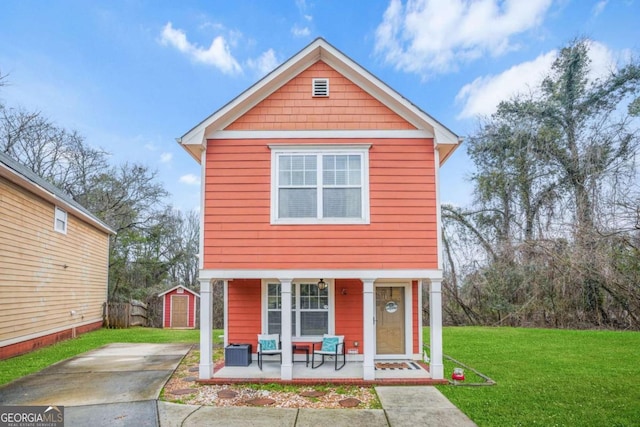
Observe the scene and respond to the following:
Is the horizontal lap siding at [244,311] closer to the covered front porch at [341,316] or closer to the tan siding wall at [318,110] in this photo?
the covered front porch at [341,316]

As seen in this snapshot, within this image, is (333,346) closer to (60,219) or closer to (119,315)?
(60,219)

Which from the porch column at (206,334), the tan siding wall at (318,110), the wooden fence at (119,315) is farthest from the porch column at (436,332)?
the wooden fence at (119,315)

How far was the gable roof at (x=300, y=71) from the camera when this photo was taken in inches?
307

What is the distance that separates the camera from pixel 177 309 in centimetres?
1908

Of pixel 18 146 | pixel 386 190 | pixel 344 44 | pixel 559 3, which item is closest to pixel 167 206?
pixel 18 146

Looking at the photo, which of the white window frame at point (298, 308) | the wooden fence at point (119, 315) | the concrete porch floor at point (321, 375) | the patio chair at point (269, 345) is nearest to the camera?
the concrete porch floor at point (321, 375)

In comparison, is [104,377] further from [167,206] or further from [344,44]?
[167,206]

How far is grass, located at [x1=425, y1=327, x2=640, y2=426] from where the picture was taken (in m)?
5.48

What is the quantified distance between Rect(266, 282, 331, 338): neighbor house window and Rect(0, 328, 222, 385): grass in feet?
15.9

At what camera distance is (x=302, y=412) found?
5.73 metres

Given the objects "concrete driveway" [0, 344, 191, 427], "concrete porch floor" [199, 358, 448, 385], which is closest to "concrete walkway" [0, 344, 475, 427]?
"concrete driveway" [0, 344, 191, 427]

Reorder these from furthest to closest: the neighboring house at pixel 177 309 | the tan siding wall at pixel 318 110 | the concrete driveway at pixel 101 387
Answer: the neighboring house at pixel 177 309, the tan siding wall at pixel 318 110, the concrete driveway at pixel 101 387

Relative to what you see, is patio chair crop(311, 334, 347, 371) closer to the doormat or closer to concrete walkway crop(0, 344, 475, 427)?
the doormat

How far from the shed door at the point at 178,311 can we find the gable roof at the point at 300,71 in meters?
12.7
